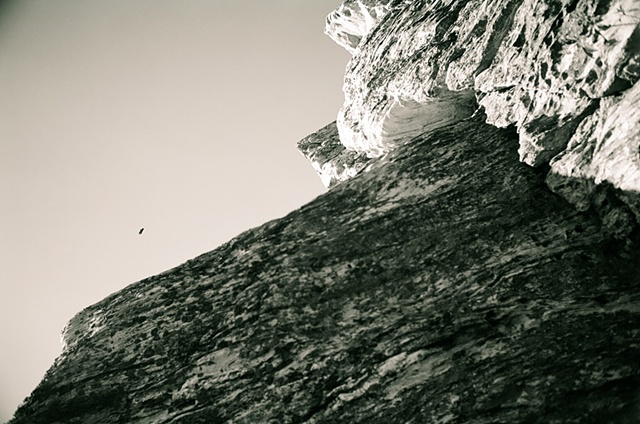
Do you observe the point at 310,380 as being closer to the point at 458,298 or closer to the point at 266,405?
the point at 266,405

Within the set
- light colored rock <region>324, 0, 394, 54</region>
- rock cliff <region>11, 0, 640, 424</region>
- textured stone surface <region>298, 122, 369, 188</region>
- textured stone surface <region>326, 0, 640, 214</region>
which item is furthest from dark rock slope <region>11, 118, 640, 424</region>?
light colored rock <region>324, 0, 394, 54</region>

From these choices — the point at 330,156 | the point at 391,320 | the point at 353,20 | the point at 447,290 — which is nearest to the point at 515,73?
the point at 447,290

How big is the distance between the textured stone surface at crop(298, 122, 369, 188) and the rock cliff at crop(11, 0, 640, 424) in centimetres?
1224

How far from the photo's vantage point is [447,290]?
47.5ft

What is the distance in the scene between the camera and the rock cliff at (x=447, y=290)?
1253 cm

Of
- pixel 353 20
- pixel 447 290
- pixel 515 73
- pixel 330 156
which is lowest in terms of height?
pixel 447 290

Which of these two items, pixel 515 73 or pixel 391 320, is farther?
pixel 515 73

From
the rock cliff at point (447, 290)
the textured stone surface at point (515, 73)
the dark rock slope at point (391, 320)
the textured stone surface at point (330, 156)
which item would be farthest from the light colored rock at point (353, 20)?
the dark rock slope at point (391, 320)

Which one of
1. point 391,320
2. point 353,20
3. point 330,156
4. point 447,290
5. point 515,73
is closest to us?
point 391,320

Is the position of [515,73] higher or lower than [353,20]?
lower

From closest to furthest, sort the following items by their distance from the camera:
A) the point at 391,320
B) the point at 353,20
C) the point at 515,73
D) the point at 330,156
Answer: the point at 391,320, the point at 515,73, the point at 330,156, the point at 353,20

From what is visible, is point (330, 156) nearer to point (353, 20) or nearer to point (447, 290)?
point (353, 20)

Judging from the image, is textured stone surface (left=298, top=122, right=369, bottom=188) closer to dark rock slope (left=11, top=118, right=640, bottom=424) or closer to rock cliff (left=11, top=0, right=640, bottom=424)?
rock cliff (left=11, top=0, right=640, bottom=424)

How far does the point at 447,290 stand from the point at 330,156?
22231 mm
